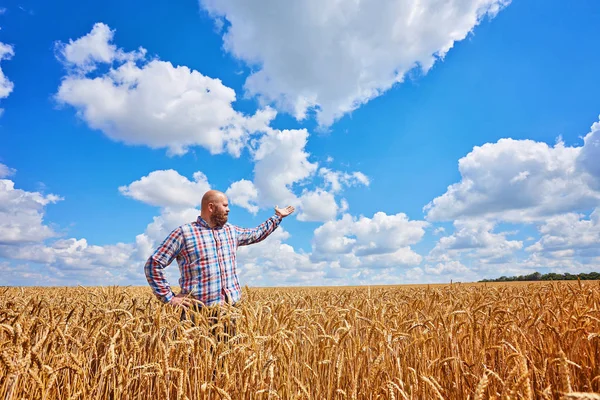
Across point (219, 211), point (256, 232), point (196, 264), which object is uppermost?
point (219, 211)

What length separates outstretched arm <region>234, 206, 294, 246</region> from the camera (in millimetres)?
5801

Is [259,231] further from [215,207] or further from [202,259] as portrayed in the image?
[202,259]

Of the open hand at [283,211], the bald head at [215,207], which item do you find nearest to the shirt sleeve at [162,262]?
the bald head at [215,207]

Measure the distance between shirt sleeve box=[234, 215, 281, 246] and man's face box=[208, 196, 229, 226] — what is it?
1.62ft

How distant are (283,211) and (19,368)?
4.41m

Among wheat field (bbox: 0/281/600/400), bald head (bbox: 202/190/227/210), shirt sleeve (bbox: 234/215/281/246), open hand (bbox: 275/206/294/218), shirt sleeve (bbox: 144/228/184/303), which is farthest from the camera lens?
open hand (bbox: 275/206/294/218)

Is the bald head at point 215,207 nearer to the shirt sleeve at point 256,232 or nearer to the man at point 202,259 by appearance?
the man at point 202,259

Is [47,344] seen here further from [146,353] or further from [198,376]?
[198,376]

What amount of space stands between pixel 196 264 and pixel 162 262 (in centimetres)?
40

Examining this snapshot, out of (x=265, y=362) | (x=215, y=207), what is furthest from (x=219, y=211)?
(x=265, y=362)

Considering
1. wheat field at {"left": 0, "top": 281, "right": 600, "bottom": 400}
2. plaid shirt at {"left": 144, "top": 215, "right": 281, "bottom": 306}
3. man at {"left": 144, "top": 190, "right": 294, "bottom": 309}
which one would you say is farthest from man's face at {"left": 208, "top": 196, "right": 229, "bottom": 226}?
wheat field at {"left": 0, "top": 281, "right": 600, "bottom": 400}

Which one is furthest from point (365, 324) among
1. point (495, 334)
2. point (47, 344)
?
point (47, 344)

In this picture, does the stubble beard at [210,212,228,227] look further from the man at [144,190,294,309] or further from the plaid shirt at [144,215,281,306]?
the plaid shirt at [144,215,281,306]

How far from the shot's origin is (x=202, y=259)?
16.6 feet
